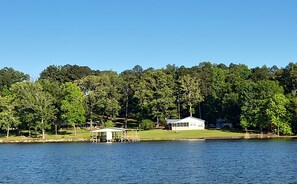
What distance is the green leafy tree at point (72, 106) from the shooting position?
12631 cm

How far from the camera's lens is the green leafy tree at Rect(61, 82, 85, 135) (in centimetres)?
12631

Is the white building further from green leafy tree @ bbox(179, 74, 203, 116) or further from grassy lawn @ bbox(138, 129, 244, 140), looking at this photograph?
green leafy tree @ bbox(179, 74, 203, 116)

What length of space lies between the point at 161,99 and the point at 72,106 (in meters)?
26.9

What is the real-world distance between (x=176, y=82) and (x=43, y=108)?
48.7m

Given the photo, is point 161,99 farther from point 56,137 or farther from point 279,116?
point 279,116

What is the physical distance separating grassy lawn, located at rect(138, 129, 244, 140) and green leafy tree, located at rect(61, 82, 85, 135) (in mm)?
17896

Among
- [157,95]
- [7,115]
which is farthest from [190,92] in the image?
[7,115]

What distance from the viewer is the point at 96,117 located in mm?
145500

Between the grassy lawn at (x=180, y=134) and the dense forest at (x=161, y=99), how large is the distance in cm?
662

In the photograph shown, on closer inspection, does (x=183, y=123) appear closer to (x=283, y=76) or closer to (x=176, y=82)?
(x=176, y=82)

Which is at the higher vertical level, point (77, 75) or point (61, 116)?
point (77, 75)

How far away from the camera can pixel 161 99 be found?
13675 cm

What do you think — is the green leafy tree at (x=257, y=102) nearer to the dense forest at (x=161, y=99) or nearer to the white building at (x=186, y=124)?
the dense forest at (x=161, y=99)

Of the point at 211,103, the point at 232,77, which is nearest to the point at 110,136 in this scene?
the point at 211,103
